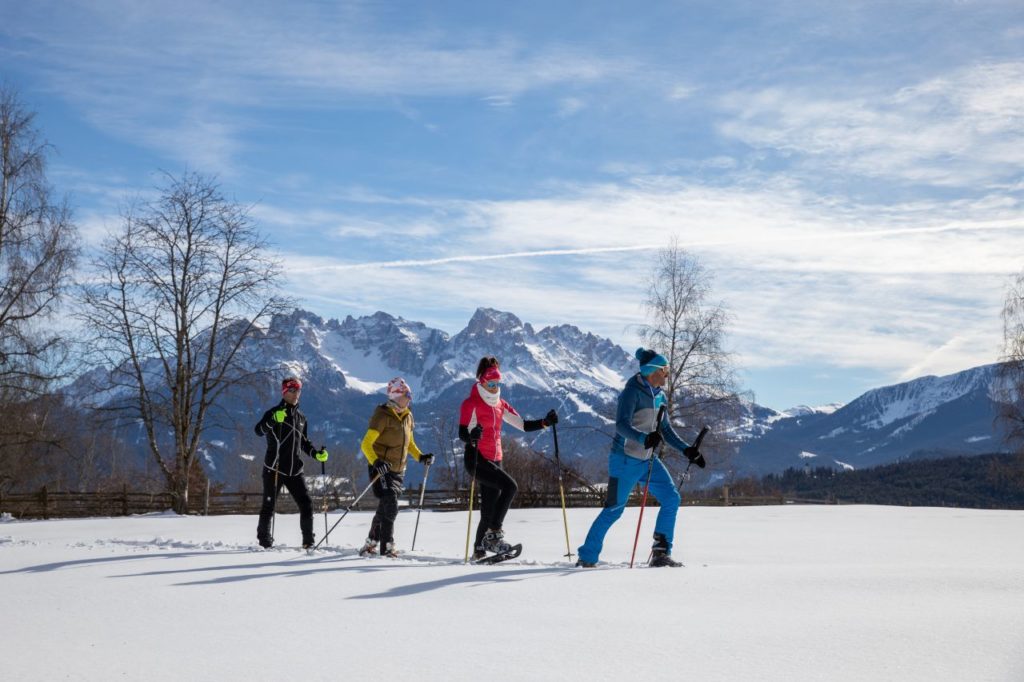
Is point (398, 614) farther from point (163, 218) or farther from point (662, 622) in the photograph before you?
point (163, 218)

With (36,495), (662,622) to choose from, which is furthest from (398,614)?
(36,495)

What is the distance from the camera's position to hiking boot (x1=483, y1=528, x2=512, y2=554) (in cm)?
919

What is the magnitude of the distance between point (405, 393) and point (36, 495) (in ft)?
70.8

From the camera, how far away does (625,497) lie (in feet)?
28.2

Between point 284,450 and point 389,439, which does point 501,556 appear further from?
point 284,450

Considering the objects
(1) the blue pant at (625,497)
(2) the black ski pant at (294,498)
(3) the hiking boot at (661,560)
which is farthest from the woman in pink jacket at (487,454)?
(2) the black ski pant at (294,498)

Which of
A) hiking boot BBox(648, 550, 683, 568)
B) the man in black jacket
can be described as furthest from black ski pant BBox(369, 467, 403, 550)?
hiking boot BBox(648, 550, 683, 568)

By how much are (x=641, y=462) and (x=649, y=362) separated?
0.98m

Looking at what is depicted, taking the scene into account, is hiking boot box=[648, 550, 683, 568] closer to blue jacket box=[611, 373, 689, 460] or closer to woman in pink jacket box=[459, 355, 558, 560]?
blue jacket box=[611, 373, 689, 460]

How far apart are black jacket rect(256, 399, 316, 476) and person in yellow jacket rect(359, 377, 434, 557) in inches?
51.5

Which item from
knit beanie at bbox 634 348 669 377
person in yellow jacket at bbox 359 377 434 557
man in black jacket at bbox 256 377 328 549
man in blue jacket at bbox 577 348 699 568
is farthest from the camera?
man in black jacket at bbox 256 377 328 549

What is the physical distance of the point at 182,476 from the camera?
25891mm

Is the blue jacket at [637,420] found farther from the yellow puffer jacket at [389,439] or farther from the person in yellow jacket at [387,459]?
the yellow puffer jacket at [389,439]

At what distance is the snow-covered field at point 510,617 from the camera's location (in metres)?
4.38
